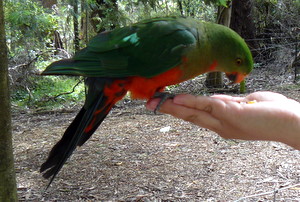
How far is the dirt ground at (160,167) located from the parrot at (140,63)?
2.63ft

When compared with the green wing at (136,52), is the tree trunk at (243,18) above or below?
below

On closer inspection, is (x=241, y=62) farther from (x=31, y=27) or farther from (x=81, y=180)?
(x=31, y=27)

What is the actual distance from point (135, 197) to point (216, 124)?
40.7 inches

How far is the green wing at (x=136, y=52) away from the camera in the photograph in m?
1.86

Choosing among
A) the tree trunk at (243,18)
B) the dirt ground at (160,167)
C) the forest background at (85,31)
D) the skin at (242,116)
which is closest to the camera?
the skin at (242,116)

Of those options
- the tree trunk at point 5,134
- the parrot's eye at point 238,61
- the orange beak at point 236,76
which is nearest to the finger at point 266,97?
the orange beak at point 236,76

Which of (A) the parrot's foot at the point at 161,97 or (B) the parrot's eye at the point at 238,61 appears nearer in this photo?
(A) the parrot's foot at the point at 161,97

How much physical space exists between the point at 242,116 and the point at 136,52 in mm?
752

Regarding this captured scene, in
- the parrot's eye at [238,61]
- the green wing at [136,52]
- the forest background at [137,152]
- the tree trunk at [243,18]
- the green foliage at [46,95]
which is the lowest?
the green foliage at [46,95]

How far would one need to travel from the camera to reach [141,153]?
10.6 feet

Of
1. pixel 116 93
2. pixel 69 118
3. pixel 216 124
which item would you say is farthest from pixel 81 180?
pixel 69 118

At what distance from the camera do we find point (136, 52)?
1.95 m

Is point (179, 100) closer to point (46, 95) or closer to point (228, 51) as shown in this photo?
point (228, 51)

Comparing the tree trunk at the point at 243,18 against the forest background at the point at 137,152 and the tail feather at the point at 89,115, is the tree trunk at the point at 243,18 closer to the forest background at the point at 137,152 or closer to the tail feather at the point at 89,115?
the forest background at the point at 137,152
